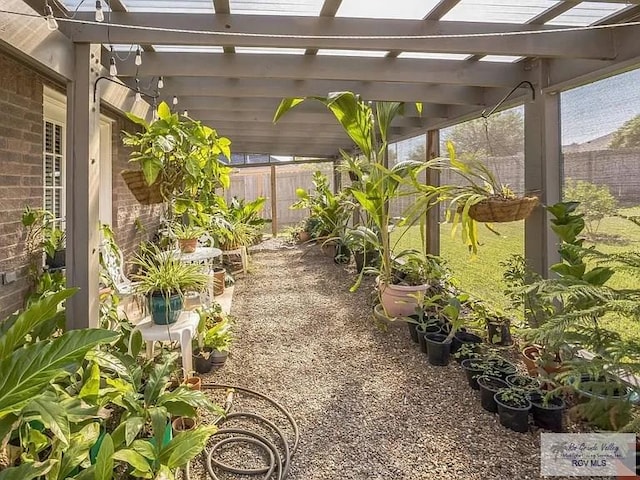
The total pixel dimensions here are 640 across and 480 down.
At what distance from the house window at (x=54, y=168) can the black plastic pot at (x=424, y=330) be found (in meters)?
2.96

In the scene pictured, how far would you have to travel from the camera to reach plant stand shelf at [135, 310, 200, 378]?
2.42 metres

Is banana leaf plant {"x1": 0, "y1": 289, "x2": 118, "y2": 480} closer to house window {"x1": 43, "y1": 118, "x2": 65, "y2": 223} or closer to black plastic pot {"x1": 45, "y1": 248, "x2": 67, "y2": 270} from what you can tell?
black plastic pot {"x1": 45, "y1": 248, "x2": 67, "y2": 270}

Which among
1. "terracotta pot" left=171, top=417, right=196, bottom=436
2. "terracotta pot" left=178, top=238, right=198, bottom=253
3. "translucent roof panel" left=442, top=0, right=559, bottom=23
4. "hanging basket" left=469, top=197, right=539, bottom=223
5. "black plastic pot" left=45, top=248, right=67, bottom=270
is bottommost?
"terracotta pot" left=171, top=417, right=196, bottom=436

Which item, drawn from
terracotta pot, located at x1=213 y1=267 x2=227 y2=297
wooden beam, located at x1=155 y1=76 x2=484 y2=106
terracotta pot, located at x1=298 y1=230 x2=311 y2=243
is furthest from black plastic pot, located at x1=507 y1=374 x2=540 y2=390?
terracotta pot, located at x1=298 y1=230 x2=311 y2=243

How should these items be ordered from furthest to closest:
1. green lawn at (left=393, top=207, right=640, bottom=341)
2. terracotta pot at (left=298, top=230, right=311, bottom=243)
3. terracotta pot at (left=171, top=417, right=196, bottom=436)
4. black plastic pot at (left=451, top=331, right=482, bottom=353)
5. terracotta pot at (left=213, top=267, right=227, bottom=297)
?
terracotta pot at (left=298, top=230, right=311, bottom=243)
terracotta pot at (left=213, top=267, right=227, bottom=297)
black plastic pot at (left=451, top=331, right=482, bottom=353)
green lawn at (left=393, top=207, right=640, bottom=341)
terracotta pot at (left=171, top=417, right=196, bottom=436)

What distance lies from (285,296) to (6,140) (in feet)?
10.3

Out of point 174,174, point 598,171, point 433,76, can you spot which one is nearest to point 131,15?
point 174,174

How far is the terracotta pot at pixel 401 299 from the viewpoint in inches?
147

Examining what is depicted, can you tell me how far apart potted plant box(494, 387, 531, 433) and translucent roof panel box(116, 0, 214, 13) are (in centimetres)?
266

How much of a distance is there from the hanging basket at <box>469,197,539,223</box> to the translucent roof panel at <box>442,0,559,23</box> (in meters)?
1.09

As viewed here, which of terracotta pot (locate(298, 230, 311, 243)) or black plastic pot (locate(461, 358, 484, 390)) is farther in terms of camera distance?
terracotta pot (locate(298, 230, 311, 243))

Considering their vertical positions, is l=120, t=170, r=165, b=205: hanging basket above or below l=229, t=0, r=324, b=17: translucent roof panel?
below

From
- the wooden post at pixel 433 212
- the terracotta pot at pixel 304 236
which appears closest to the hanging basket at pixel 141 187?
the wooden post at pixel 433 212

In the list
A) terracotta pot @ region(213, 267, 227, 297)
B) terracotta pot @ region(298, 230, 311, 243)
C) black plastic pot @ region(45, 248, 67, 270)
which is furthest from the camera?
terracotta pot @ region(298, 230, 311, 243)
